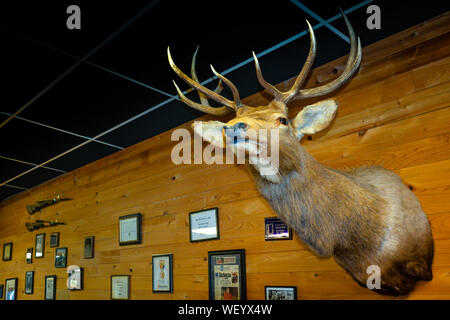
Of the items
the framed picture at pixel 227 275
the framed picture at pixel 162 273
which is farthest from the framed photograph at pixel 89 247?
the framed picture at pixel 227 275

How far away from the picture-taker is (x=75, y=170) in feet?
15.6

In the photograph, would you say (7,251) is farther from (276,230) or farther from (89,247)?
(276,230)

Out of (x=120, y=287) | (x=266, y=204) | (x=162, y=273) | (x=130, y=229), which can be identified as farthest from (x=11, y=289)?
(x=266, y=204)

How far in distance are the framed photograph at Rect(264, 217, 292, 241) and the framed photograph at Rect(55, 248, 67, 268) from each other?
3.13 m

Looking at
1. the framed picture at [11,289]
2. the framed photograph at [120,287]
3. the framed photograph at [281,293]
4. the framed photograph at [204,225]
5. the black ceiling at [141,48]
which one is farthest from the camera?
the framed picture at [11,289]

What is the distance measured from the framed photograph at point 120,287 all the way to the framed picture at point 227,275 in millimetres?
1162

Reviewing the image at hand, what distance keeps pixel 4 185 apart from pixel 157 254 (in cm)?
328

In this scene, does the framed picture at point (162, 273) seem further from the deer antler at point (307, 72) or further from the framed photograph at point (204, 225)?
the deer antler at point (307, 72)

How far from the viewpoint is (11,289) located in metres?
5.64

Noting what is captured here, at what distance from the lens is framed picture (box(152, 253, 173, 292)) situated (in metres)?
3.16

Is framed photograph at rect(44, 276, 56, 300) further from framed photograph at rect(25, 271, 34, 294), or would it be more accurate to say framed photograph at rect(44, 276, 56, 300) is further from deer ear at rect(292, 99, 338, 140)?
deer ear at rect(292, 99, 338, 140)

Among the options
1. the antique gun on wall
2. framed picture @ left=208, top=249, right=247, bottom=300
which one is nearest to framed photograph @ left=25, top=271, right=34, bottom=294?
the antique gun on wall

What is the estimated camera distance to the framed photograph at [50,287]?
4.63m
